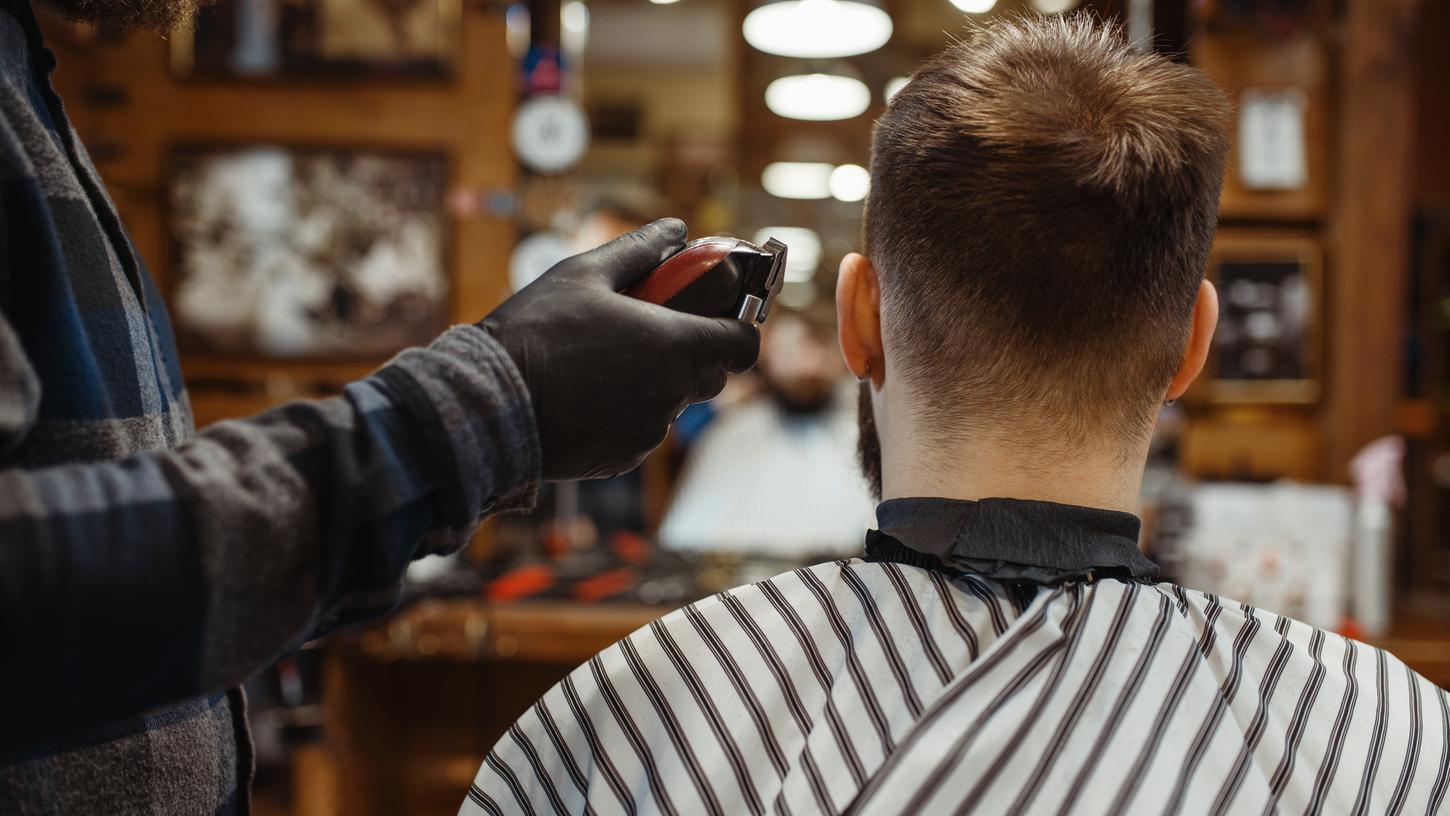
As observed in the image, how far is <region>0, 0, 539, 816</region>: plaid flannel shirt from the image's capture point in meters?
0.66

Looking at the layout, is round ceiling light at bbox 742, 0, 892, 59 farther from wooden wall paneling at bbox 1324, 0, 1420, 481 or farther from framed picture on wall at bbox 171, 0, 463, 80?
wooden wall paneling at bbox 1324, 0, 1420, 481

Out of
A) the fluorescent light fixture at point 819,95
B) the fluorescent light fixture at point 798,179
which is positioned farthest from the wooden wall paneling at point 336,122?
the fluorescent light fixture at point 798,179

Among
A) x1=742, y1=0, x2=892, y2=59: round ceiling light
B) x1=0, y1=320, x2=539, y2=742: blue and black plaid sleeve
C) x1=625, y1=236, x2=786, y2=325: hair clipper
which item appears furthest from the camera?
x1=742, y1=0, x2=892, y2=59: round ceiling light

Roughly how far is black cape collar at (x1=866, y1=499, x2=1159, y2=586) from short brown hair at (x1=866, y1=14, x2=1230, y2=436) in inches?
3.5

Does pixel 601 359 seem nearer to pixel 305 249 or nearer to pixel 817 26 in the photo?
pixel 305 249

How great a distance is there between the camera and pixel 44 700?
652mm

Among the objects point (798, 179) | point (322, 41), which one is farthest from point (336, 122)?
point (798, 179)

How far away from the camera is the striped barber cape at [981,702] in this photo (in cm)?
91

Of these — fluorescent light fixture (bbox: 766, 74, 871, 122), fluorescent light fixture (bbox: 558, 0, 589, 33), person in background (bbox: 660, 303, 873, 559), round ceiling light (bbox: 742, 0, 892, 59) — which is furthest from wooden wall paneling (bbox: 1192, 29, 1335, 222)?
fluorescent light fixture (bbox: 558, 0, 589, 33)

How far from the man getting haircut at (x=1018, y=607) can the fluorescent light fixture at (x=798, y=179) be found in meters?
6.59

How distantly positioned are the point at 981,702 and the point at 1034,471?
261mm

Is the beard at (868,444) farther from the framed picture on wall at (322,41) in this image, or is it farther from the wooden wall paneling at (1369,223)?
the framed picture on wall at (322,41)

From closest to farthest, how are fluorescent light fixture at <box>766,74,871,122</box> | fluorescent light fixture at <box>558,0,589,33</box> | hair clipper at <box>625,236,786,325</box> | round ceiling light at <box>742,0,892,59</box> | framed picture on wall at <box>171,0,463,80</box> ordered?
hair clipper at <box>625,236,786,325</box> → framed picture on wall at <box>171,0,463,80</box> → round ceiling light at <box>742,0,892,59</box> → fluorescent light fixture at <box>558,0,589,33</box> → fluorescent light fixture at <box>766,74,871,122</box>

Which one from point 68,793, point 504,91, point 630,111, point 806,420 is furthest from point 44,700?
point 630,111
